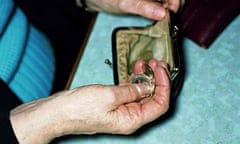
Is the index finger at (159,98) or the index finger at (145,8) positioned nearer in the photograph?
the index finger at (159,98)

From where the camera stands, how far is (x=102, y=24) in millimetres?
1000

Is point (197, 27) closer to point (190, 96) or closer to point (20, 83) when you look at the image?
point (190, 96)

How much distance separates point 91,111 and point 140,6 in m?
0.32

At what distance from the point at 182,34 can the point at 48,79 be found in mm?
389

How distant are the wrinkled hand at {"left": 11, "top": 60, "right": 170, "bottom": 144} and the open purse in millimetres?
45

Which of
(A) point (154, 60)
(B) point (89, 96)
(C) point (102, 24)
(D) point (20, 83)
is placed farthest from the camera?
(C) point (102, 24)

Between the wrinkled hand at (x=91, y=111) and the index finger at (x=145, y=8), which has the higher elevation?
the index finger at (x=145, y=8)

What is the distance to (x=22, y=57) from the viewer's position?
91cm

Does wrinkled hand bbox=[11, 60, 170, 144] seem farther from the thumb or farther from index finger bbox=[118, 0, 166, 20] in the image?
index finger bbox=[118, 0, 166, 20]

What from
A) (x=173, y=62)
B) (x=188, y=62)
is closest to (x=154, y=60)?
(x=173, y=62)

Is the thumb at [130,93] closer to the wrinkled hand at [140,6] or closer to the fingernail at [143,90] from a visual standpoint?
the fingernail at [143,90]

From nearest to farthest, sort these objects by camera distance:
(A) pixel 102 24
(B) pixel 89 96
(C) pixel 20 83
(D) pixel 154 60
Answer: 1. (B) pixel 89 96
2. (D) pixel 154 60
3. (C) pixel 20 83
4. (A) pixel 102 24

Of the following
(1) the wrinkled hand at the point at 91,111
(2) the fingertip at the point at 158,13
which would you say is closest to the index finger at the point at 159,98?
(1) the wrinkled hand at the point at 91,111

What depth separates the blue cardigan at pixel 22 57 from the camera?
839 mm
